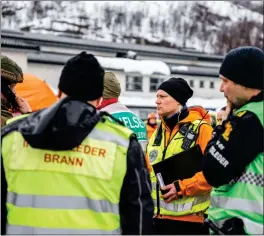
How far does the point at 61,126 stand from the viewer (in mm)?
2104

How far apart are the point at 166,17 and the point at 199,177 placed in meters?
76.5

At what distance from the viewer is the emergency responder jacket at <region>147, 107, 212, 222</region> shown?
352 centimetres

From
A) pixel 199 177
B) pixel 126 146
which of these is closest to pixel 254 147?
pixel 126 146

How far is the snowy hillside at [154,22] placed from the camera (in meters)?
68.0

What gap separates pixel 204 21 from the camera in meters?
75.9

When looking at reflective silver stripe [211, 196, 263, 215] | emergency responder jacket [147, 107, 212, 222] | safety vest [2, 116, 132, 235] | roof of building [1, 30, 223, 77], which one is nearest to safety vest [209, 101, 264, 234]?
reflective silver stripe [211, 196, 263, 215]

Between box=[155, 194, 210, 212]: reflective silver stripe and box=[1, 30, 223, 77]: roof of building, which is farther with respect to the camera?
box=[1, 30, 223, 77]: roof of building

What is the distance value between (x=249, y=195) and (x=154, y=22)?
77358mm

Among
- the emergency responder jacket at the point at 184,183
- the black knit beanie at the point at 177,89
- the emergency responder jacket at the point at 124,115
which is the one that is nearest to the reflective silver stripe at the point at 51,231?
the emergency responder jacket at the point at 184,183

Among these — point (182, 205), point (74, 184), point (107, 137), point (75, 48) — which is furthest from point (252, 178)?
point (75, 48)

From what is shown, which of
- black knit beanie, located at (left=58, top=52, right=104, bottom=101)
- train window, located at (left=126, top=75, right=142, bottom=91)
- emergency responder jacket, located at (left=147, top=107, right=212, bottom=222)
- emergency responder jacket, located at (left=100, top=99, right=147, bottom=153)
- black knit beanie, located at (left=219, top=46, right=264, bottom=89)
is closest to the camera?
black knit beanie, located at (left=58, top=52, right=104, bottom=101)

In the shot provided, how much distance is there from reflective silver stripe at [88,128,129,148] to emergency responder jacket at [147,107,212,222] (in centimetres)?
145

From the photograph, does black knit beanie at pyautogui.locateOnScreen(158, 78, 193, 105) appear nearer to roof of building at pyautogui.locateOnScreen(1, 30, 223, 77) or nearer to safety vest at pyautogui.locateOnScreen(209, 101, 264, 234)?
safety vest at pyautogui.locateOnScreen(209, 101, 264, 234)

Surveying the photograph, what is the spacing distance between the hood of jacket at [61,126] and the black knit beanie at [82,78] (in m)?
0.06
